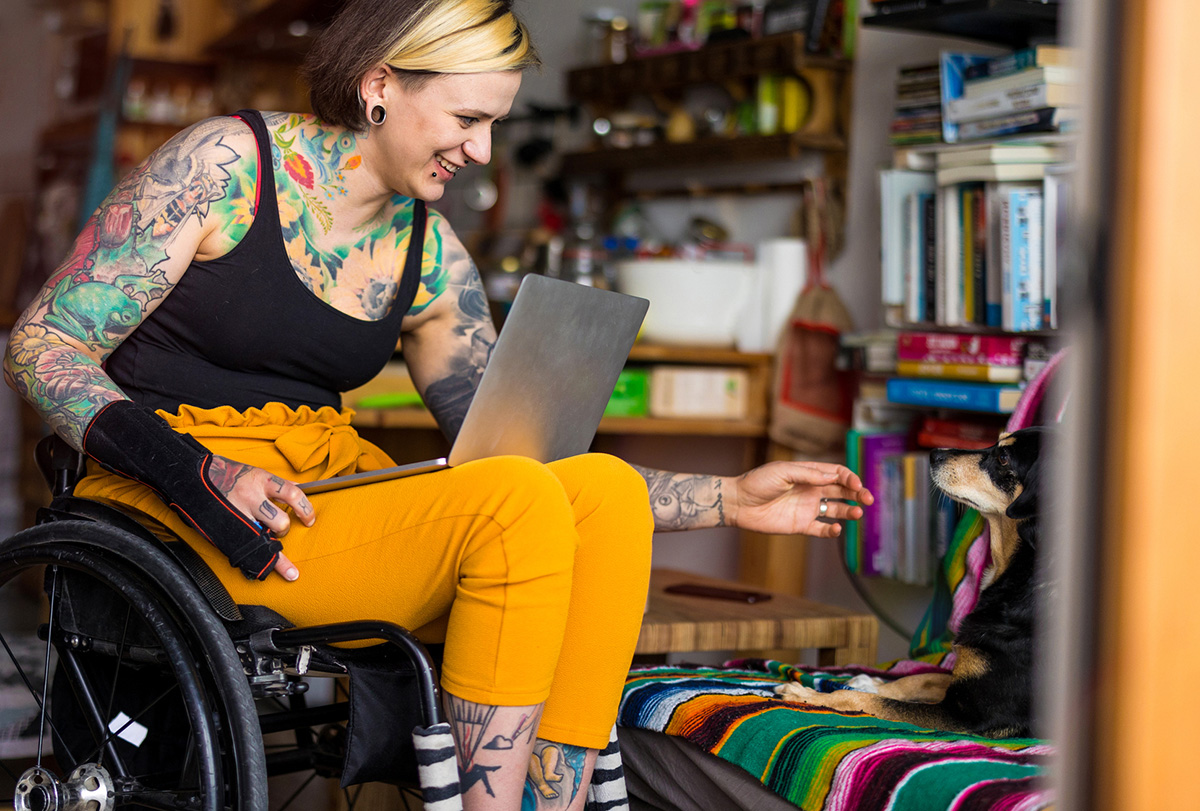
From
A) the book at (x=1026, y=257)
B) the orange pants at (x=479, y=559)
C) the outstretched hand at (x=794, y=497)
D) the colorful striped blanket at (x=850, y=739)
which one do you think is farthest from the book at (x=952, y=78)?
the orange pants at (x=479, y=559)

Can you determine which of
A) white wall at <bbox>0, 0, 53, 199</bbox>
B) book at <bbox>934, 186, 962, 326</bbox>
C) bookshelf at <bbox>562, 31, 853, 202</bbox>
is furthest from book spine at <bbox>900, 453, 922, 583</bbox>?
white wall at <bbox>0, 0, 53, 199</bbox>

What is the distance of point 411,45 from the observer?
50.6 inches

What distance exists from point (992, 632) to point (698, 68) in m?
1.88

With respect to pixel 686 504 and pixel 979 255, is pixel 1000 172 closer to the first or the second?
pixel 979 255

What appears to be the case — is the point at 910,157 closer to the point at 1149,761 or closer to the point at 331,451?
the point at 331,451

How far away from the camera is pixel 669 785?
1439 millimetres

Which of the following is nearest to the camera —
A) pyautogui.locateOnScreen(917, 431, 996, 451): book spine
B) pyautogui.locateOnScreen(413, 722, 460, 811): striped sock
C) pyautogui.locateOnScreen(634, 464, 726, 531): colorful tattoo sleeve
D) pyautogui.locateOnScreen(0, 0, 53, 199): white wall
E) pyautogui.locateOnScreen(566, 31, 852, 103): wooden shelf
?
pyautogui.locateOnScreen(413, 722, 460, 811): striped sock

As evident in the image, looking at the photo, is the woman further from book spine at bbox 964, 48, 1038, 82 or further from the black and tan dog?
book spine at bbox 964, 48, 1038, 82

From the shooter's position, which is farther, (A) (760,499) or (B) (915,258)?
(B) (915,258)

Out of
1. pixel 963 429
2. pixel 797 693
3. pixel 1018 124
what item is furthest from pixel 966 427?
pixel 797 693

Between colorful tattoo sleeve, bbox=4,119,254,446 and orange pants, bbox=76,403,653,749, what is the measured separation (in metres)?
0.12

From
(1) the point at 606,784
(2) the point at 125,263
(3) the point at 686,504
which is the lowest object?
(1) the point at 606,784

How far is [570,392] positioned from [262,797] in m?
0.52

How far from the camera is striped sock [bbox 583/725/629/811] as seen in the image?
1222 millimetres
